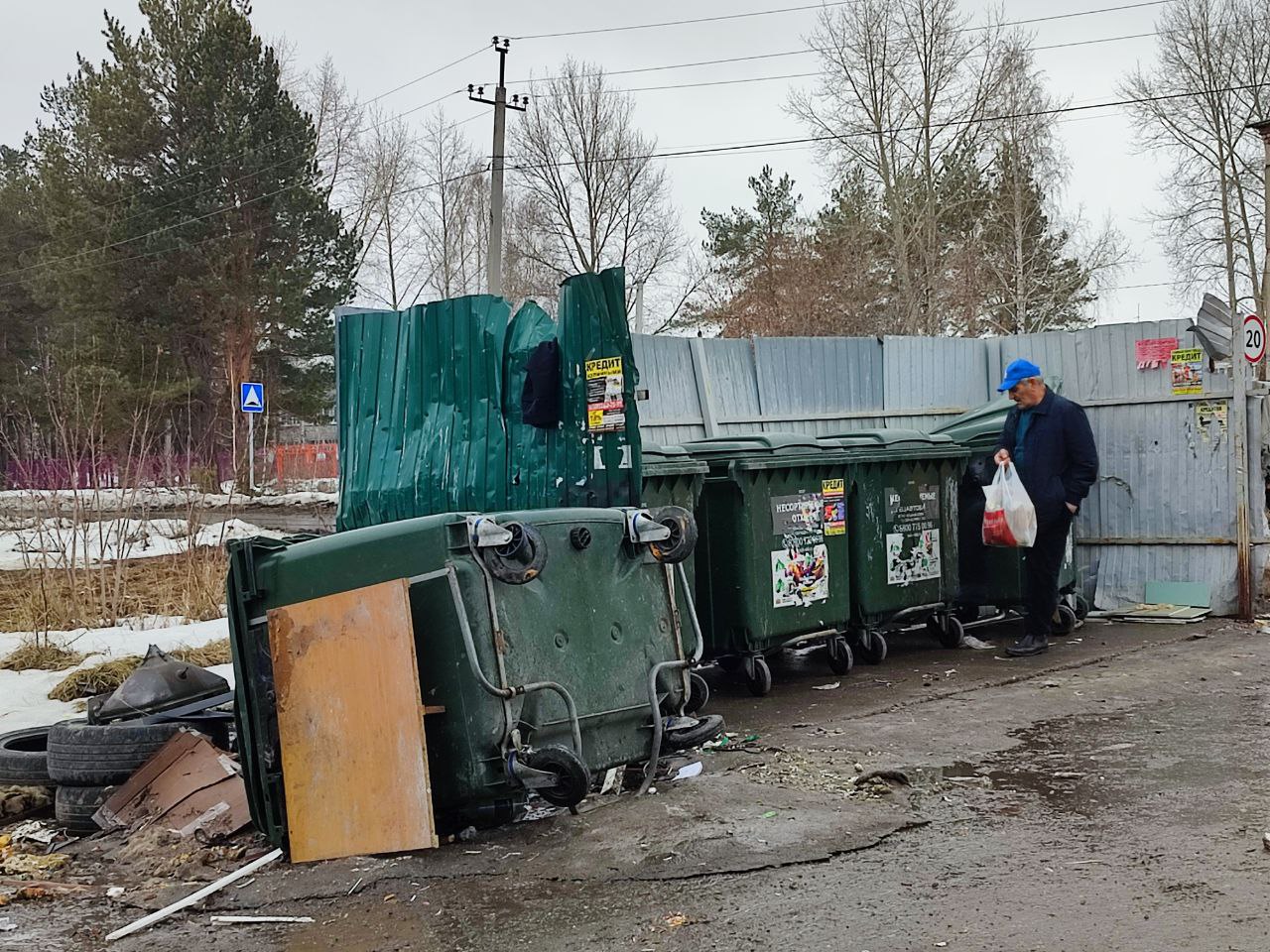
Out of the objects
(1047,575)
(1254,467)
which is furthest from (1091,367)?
(1047,575)

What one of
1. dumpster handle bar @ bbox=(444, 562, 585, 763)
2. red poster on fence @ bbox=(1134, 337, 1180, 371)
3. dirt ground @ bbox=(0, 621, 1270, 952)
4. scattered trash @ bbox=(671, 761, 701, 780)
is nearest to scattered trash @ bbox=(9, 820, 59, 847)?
dirt ground @ bbox=(0, 621, 1270, 952)

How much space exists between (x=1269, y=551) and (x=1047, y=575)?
2864mm

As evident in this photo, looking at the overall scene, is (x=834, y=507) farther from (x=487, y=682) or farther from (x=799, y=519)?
(x=487, y=682)

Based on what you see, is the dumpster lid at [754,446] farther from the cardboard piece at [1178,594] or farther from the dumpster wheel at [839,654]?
the cardboard piece at [1178,594]

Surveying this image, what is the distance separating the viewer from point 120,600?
9.41m

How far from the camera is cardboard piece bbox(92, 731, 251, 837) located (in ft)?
17.1

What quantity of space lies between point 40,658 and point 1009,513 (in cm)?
632

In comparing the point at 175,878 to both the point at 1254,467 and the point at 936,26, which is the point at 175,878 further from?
the point at 936,26

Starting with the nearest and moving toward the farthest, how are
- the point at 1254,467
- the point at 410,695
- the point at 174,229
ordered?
the point at 410,695, the point at 1254,467, the point at 174,229

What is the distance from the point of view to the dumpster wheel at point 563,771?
14.4 ft

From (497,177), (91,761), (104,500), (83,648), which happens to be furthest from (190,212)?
(91,761)

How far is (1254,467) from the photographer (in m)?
10.1

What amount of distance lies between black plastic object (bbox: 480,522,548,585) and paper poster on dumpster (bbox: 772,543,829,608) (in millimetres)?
3306

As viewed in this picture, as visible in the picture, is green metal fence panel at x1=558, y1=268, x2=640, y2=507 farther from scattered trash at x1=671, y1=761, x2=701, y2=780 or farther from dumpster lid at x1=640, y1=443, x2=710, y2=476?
scattered trash at x1=671, y1=761, x2=701, y2=780
